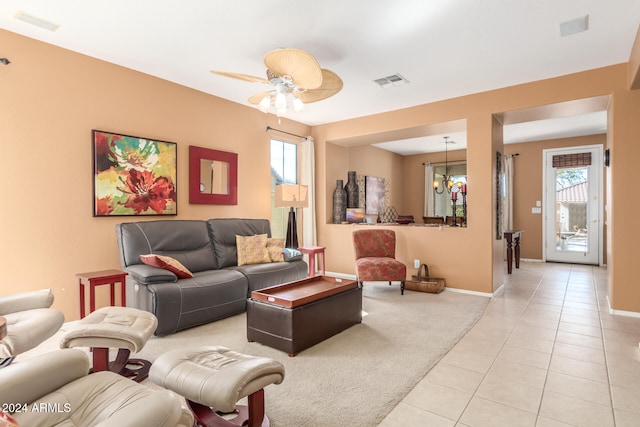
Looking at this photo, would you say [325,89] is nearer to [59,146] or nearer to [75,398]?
[59,146]

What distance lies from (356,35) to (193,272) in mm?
2983

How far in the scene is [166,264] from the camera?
3367 millimetres

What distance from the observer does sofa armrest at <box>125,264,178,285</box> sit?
312 centimetres

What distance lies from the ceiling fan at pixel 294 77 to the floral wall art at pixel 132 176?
1492mm

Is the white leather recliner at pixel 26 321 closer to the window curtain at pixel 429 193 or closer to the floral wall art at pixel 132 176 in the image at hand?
the floral wall art at pixel 132 176

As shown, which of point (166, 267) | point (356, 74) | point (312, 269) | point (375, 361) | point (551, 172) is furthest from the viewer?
point (551, 172)

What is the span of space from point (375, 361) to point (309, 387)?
62cm

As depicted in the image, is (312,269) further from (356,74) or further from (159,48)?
(159,48)

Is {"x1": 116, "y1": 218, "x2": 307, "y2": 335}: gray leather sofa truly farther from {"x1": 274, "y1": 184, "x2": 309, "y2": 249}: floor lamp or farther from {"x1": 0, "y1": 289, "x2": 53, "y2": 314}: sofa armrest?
{"x1": 0, "y1": 289, "x2": 53, "y2": 314}: sofa armrest

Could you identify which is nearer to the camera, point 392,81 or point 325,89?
point 325,89

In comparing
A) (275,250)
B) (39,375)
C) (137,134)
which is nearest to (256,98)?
(137,134)

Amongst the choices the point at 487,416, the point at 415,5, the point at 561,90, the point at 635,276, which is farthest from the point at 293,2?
the point at 635,276

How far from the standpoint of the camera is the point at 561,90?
160 inches

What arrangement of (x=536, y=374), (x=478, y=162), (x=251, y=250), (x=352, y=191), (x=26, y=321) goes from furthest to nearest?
(x=352, y=191) → (x=478, y=162) → (x=251, y=250) → (x=536, y=374) → (x=26, y=321)
